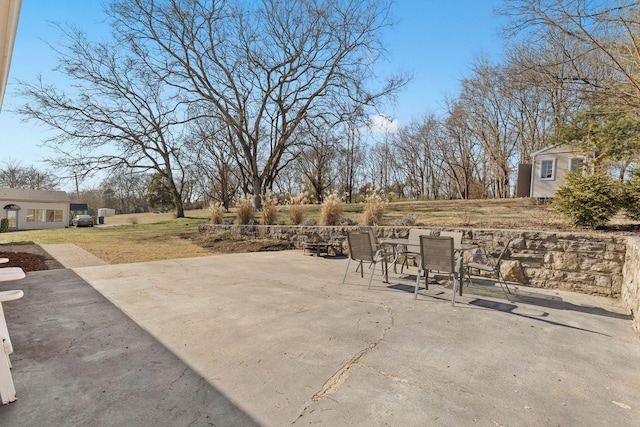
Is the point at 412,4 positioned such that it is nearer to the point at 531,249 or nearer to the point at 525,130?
the point at 531,249

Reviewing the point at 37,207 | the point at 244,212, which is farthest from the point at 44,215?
the point at 244,212

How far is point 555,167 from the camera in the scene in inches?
573

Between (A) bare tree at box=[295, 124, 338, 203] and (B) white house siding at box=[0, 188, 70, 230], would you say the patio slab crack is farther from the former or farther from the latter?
(B) white house siding at box=[0, 188, 70, 230]

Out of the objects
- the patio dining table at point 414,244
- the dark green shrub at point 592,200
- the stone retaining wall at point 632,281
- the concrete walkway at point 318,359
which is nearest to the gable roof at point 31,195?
the concrete walkway at point 318,359

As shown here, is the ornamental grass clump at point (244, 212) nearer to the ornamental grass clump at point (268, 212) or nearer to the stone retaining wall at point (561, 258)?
the ornamental grass clump at point (268, 212)

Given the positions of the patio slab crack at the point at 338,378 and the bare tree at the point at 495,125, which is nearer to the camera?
the patio slab crack at the point at 338,378

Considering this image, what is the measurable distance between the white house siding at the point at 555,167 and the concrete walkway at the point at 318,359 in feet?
41.0

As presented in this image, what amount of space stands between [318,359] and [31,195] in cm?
3086

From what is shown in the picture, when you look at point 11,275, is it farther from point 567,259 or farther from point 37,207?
point 37,207

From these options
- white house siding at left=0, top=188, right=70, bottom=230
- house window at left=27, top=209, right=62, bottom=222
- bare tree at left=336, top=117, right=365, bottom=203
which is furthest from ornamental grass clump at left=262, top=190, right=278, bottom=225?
house window at left=27, top=209, right=62, bottom=222

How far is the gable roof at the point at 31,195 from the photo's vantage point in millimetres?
22827

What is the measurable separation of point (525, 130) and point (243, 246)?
2326 centimetres

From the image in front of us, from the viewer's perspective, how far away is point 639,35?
532 cm

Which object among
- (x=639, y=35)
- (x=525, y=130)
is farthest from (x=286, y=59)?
(x=525, y=130)
